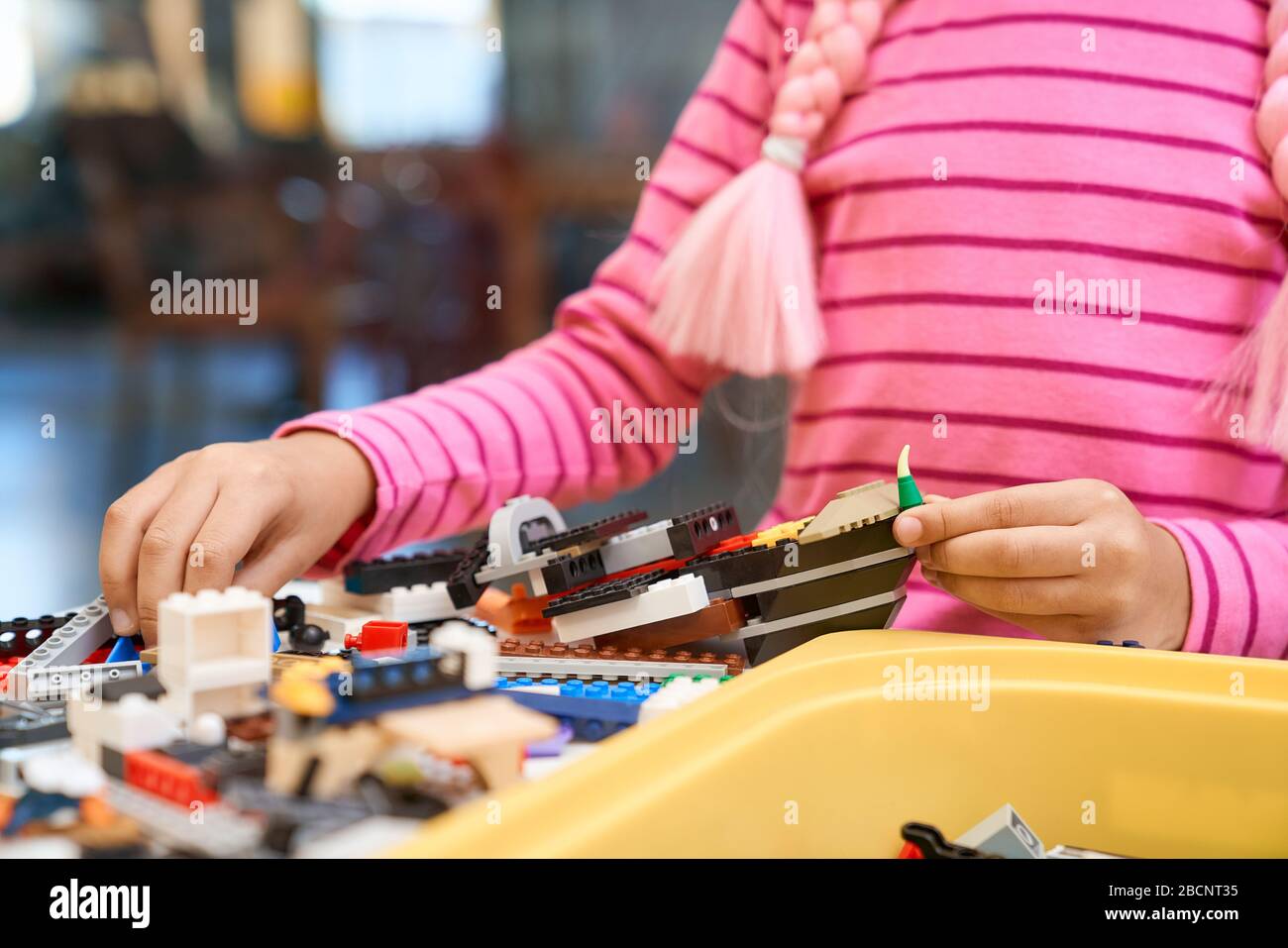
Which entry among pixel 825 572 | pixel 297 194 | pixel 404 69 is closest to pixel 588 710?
pixel 825 572

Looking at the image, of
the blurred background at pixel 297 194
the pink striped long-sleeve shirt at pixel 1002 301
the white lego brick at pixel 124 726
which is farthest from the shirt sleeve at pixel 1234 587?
the blurred background at pixel 297 194

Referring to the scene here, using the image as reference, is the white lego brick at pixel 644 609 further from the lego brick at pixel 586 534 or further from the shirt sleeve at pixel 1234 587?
the shirt sleeve at pixel 1234 587

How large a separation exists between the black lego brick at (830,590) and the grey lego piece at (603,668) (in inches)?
1.4

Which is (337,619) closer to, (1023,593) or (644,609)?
(644,609)

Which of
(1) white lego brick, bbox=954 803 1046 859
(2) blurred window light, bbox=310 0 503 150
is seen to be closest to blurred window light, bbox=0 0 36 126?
(2) blurred window light, bbox=310 0 503 150

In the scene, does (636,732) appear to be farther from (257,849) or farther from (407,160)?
(407,160)

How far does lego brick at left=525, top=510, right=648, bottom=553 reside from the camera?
0.52 m

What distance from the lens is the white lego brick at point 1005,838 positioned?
36 cm

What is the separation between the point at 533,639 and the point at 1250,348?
404mm

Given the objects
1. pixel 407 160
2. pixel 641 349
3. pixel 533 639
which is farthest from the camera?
pixel 407 160

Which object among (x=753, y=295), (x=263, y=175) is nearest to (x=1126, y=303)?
(x=753, y=295)

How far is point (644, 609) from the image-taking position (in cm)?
47

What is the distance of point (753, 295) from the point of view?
70cm

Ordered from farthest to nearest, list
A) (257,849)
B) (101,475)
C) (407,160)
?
(407,160)
(101,475)
(257,849)
